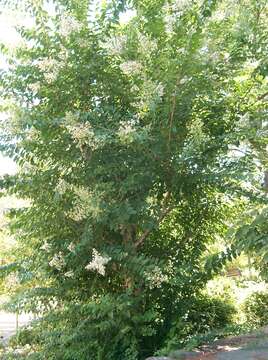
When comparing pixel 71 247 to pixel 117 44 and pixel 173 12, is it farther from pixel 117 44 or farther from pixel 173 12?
pixel 173 12

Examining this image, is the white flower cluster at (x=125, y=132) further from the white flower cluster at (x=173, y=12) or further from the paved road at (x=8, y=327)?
the paved road at (x=8, y=327)

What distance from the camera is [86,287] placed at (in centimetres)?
459

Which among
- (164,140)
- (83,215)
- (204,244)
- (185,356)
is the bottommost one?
(185,356)

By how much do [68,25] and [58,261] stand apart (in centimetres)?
214

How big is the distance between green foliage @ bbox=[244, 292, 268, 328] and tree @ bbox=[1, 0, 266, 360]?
7.13 ft

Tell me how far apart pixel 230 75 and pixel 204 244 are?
5.86 ft

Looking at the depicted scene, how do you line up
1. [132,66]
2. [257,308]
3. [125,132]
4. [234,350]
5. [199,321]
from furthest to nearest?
[257,308] → [199,321] → [132,66] → [125,132] → [234,350]

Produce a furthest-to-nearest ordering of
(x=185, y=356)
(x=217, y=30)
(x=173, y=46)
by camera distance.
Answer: (x=217, y=30) → (x=173, y=46) → (x=185, y=356)

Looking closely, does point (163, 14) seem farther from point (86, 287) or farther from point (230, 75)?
point (86, 287)

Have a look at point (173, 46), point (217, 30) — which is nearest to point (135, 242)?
point (173, 46)

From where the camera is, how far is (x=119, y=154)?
13.3 feet

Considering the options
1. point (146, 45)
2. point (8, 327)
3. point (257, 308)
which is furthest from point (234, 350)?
point (8, 327)

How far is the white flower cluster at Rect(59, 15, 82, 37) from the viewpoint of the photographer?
4.06 metres

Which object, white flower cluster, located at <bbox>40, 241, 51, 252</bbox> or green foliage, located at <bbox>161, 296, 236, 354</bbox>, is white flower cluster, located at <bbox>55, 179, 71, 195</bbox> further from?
green foliage, located at <bbox>161, 296, 236, 354</bbox>
